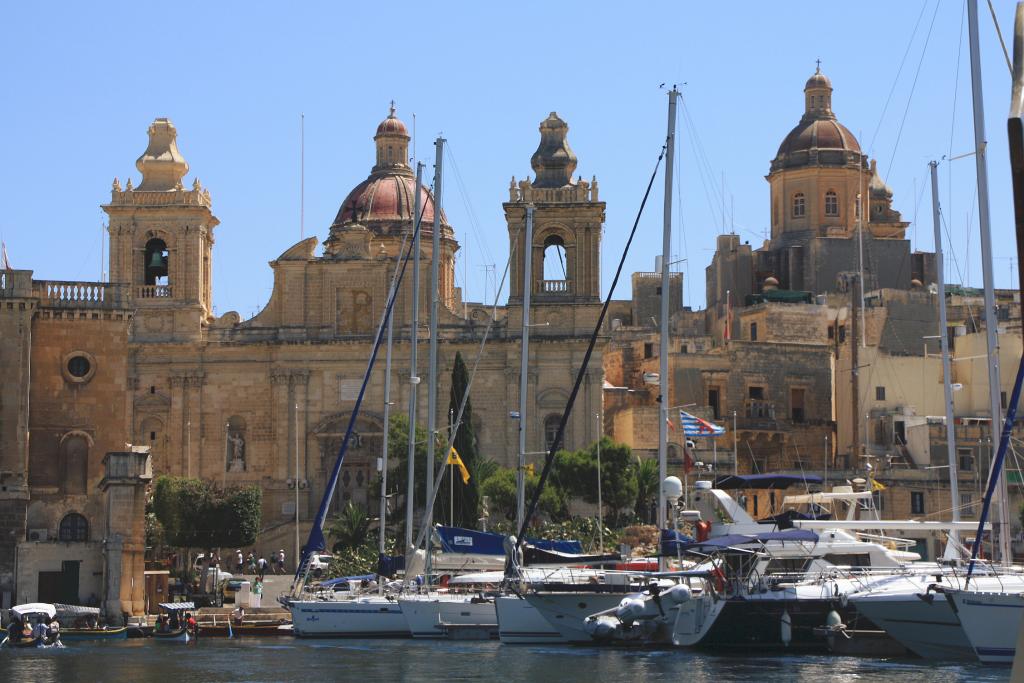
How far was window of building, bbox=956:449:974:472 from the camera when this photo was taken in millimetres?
69312

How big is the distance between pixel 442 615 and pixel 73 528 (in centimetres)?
1183

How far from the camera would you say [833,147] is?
3629 inches

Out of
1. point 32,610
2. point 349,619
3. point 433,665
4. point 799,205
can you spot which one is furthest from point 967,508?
point 32,610

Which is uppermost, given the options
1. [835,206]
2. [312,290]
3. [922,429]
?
[835,206]

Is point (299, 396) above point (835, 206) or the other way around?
the other way around

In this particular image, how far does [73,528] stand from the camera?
166 ft

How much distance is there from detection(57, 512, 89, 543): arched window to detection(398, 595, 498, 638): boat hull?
36.1ft

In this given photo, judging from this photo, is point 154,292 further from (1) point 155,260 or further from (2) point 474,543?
(2) point 474,543

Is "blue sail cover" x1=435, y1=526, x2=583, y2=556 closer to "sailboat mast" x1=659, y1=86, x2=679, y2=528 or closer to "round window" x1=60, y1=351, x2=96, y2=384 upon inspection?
"sailboat mast" x1=659, y1=86, x2=679, y2=528

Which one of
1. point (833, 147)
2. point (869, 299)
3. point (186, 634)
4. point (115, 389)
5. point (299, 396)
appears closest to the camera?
point (186, 634)

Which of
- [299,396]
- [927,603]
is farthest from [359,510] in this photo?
[927,603]

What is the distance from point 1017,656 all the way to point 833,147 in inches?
3120

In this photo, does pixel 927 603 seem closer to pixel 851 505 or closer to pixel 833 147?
pixel 851 505

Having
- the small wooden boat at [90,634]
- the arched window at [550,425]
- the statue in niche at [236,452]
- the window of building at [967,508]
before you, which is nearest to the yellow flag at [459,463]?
the small wooden boat at [90,634]
